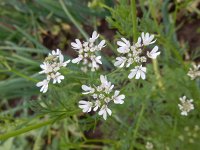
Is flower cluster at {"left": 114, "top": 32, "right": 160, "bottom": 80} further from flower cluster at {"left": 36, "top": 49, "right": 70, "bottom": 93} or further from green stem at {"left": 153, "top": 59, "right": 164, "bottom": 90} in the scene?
green stem at {"left": 153, "top": 59, "right": 164, "bottom": 90}

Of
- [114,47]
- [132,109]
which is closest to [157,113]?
[132,109]

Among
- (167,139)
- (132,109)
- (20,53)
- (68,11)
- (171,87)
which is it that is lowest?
(167,139)

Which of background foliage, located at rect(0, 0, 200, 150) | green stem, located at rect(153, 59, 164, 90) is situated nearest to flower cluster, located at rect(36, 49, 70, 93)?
background foliage, located at rect(0, 0, 200, 150)

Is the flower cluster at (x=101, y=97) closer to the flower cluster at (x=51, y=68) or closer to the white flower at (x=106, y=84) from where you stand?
the white flower at (x=106, y=84)

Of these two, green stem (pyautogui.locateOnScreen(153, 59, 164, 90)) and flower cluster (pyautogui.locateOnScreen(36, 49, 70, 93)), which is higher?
green stem (pyautogui.locateOnScreen(153, 59, 164, 90))

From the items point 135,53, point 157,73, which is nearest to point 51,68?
point 135,53

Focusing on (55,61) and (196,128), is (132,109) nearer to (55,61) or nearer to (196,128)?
(196,128)

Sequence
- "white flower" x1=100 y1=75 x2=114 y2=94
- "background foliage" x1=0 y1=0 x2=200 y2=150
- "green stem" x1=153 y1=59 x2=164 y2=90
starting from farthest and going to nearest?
"green stem" x1=153 y1=59 x2=164 y2=90 → "background foliage" x1=0 y1=0 x2=200 y2=150 → "white flower" x1=100 y1=75 x2=114 y2=94

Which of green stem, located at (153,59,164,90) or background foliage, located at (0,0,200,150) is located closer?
background foliage, located at (0,0,200,150)

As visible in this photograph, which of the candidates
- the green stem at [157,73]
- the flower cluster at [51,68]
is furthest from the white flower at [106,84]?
the green stem at [157,73]

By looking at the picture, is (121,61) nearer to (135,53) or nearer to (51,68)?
(135,53)

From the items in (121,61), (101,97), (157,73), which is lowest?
(101,97)
